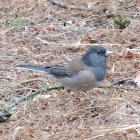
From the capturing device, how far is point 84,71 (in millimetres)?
3445

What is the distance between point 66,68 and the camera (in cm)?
361

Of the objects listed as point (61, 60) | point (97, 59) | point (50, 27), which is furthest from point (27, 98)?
point (50, 27)

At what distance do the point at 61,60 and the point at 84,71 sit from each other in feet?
3.27

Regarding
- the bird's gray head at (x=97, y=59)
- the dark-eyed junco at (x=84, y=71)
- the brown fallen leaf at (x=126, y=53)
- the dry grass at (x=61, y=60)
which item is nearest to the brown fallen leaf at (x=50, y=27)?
the dry grass at (x=61, y=60)

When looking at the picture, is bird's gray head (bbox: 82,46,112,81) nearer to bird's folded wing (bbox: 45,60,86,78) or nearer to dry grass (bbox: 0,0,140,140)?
bird's folded wing (bbox: 45,60,86,78)

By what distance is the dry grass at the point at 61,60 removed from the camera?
299 cm

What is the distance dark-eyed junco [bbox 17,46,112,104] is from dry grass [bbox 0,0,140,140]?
20 centimetres

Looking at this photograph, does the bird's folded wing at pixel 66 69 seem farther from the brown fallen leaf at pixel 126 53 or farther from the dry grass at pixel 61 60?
the brown fallen leaf at pixel 126 53

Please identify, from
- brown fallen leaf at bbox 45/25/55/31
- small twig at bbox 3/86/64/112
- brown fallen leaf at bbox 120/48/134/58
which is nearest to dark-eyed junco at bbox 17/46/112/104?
small twig at bbox 3/86/64/112

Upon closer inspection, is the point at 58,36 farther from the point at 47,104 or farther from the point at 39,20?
the point at 47,104

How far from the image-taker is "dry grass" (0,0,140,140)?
2988 millimetres

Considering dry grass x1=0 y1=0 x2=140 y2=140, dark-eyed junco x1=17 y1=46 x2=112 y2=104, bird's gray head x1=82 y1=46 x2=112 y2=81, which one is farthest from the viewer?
bird's gray head x1=82 y1=46 x2=112 y2=81

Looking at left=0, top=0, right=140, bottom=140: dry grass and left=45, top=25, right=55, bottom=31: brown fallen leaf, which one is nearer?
left=0, top=0, right=140, bottom=140: dry grass

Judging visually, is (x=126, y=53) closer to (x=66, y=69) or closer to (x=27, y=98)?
(x=66, y=69)
